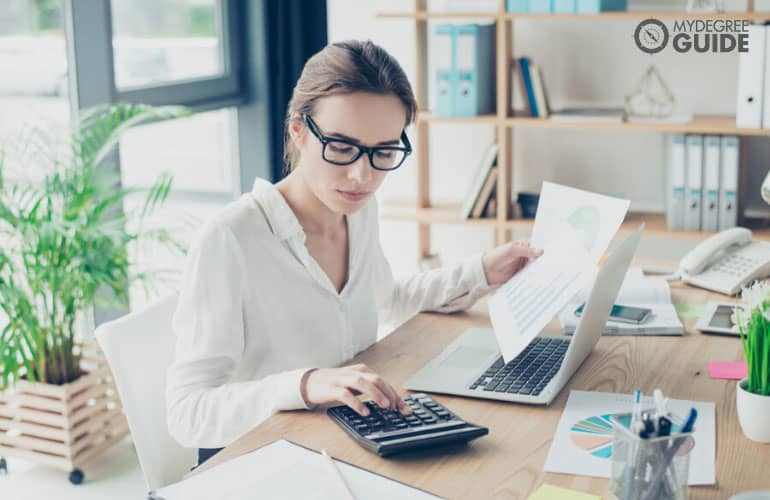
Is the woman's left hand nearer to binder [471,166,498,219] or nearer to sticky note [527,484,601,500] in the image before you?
sticky note [527,484,601,500]

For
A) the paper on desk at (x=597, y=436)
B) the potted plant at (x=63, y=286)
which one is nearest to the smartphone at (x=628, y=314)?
the paper on desk at (x=597, y=436)

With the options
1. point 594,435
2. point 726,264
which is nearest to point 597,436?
point 594,435

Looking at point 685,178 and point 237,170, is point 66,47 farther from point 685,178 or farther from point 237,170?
point 685,178

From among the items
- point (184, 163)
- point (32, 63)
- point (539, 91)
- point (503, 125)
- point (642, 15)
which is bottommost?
point (184, 163)

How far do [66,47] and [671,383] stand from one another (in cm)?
218

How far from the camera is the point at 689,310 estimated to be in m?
2.03

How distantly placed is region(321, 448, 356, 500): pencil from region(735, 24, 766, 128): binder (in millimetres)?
2294

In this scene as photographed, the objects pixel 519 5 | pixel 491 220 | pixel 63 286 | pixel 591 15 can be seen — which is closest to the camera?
pixel 63 286

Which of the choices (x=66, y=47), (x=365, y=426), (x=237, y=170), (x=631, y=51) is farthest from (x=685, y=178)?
(x=365, y=426)

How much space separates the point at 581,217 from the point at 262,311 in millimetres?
557

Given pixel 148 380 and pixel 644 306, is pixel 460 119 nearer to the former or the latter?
pixel 644 306

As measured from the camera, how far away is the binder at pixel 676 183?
10.8 ft

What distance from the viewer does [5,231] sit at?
2.53m

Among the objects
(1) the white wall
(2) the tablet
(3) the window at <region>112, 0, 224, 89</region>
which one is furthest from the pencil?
(1) the white wall
